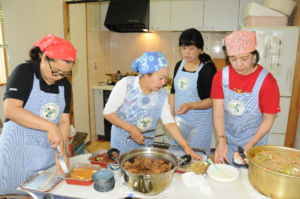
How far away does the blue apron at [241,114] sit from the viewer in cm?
155

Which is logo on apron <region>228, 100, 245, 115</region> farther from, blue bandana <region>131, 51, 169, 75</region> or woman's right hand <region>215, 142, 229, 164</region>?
blue bandana <region>131, 51, 169, 75</region>

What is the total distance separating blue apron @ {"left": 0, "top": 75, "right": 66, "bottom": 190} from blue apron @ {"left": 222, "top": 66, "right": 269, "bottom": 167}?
1.17 metres

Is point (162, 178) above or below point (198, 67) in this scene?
below

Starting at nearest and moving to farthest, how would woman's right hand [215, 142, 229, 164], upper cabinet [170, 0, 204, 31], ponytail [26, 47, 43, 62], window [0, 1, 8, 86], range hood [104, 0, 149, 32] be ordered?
ponytail [26, 47, 43, 62]
woman's right hand [215, 142, 229, 164]
window [0, 1, 8, 86]
upper cabinet [170, 0, 204, 31]
range hood [104, 0, 149, 32]

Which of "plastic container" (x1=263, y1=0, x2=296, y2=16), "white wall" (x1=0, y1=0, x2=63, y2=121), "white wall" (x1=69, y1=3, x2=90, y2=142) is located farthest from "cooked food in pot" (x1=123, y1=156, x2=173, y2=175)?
"plastic container" (x1=263, y1=0, x2=296, y2=16)

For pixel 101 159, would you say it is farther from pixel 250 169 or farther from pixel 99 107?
pixel 99 107

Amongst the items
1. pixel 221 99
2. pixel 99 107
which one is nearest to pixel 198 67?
pixel 221 99

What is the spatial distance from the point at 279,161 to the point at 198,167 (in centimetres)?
42

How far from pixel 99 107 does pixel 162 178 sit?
3014 mm

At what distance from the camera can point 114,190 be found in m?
1.14

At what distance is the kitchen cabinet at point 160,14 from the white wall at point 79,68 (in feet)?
3.58

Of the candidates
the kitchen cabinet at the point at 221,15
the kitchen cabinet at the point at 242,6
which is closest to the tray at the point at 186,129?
the kitchen cabinet at the point at 221,15

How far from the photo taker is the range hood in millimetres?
3578

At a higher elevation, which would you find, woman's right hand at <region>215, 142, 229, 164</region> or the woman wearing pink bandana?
the woman wearing pink bandana
